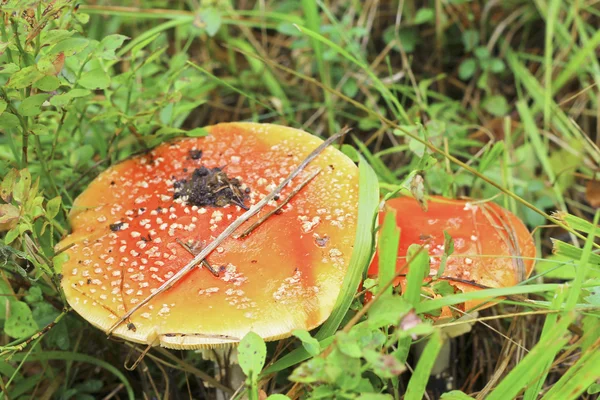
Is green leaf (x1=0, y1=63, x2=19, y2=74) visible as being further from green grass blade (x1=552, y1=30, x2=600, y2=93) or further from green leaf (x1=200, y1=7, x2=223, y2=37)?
green grass blade (x1=552, y1=30, x2=600, y2=93)

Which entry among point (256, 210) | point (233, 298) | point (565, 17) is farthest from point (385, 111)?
point (233, 298)

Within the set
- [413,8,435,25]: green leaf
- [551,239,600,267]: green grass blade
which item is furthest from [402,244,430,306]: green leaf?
[413,8,435,25]: green leaf

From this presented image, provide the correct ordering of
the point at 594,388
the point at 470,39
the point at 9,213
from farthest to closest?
the point at 470,39 → the point at 9,213 → the point at 594,388

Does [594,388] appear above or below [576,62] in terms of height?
below

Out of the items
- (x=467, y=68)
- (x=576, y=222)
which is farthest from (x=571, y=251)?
(x=467, y=68)

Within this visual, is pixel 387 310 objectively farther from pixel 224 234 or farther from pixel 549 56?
pixel 549 56

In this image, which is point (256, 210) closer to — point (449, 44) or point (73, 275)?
point (73, 275)

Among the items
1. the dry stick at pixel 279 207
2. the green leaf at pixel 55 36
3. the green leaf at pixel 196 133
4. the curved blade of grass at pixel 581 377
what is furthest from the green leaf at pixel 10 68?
the curved blade of grass at pixel 581 377
